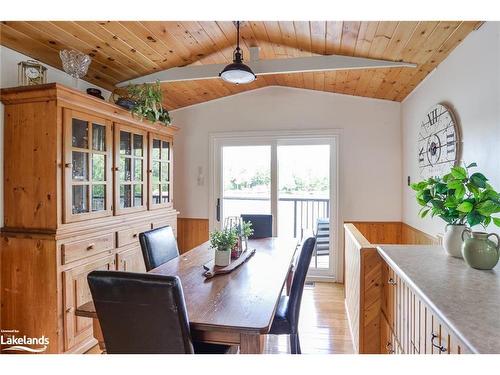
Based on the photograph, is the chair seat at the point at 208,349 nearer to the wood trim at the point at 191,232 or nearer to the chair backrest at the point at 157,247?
the chair backrest at the point at 157,247

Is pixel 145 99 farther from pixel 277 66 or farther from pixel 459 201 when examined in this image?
pixel 459 201

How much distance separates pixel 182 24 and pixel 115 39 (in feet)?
1.72

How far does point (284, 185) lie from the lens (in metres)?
4.07

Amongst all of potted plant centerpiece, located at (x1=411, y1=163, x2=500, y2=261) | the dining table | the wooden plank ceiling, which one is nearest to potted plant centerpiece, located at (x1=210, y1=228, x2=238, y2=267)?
the dining table

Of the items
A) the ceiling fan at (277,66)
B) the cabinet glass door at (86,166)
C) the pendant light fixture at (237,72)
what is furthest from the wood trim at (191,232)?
the pendant light fixture at (237,72)

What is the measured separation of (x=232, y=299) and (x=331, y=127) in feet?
9.70

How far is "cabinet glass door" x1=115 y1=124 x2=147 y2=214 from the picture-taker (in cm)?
272

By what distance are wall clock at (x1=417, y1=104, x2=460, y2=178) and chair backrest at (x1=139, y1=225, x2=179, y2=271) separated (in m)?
2.19

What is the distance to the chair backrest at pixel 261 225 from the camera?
308 cm

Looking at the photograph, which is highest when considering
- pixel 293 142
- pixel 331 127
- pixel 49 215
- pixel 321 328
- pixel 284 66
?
pixel 284 66

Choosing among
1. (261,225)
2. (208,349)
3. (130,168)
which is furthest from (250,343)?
(130,168)

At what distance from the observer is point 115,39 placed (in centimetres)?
232

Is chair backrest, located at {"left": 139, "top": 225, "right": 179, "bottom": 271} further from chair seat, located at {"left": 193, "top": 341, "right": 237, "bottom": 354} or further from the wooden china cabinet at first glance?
chair seat, located at {"left": 193, "top": 341, "right": 237, "bottom": 354}
